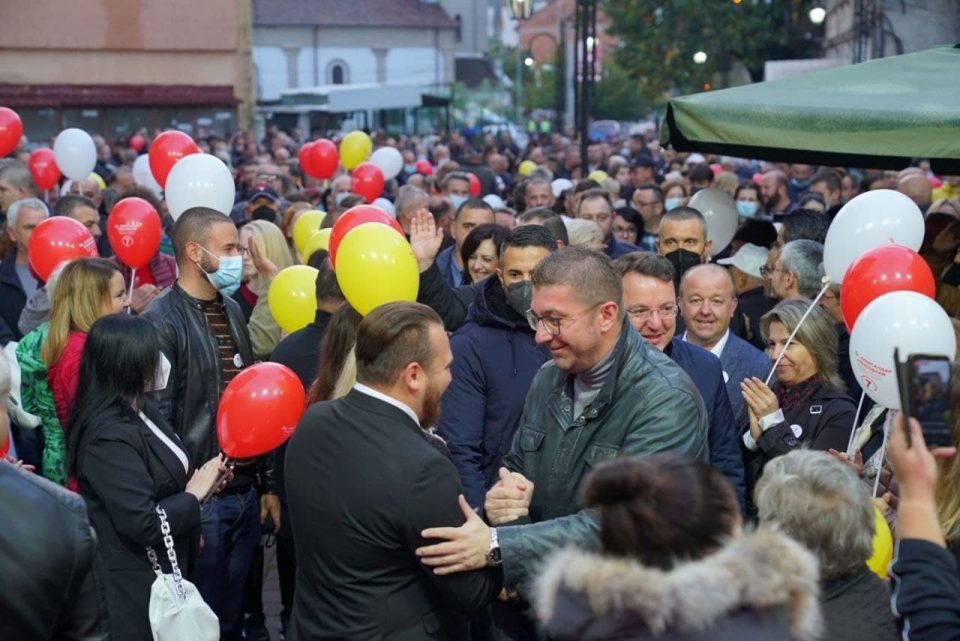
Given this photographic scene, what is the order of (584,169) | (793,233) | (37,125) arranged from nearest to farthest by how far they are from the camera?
(793,233) → (584,169) → (37,125)

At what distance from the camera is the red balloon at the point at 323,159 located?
14367mm

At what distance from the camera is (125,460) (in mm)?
4656

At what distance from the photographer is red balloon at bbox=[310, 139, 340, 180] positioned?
14367mm

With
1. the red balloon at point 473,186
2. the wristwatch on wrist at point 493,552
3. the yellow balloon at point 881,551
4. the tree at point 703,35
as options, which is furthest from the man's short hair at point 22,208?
the tree at point 703,35

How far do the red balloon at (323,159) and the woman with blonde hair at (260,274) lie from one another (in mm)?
6359

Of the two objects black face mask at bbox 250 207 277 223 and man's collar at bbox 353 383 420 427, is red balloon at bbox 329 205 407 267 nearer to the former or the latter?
man's collar at bbox 353 383 420 427

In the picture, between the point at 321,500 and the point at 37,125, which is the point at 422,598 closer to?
the point at 321,500

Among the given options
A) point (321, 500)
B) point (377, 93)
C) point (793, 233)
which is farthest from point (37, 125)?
point (321, 500)

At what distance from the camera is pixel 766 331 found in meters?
5.75

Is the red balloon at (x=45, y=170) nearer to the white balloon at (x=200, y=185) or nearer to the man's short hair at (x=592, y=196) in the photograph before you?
the white balloon at (x=200, y=185)

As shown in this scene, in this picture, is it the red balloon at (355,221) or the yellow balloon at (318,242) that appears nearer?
the red balloon at (355,221)

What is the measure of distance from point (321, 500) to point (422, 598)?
40 centimetres

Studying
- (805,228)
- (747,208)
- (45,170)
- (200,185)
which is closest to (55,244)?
(200,185)

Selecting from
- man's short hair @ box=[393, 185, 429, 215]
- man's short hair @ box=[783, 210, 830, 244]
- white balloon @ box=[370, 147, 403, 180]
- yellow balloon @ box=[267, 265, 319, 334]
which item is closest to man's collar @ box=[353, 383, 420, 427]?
yellow balloon @ box=[267, 265, 319, 334]
